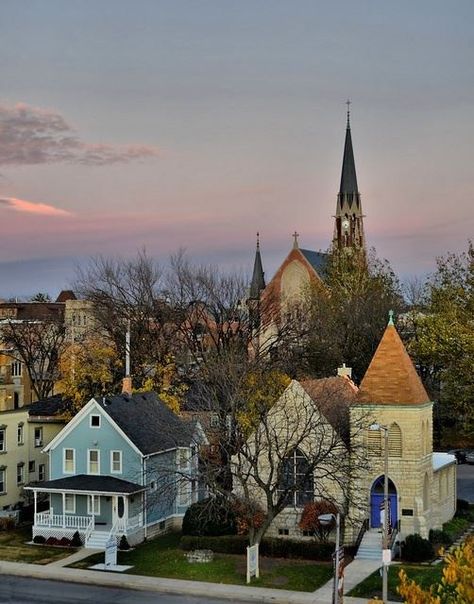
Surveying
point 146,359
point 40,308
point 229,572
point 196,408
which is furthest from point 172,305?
point 40,308

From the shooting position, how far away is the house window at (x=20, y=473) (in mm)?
51938

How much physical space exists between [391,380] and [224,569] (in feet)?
37.4

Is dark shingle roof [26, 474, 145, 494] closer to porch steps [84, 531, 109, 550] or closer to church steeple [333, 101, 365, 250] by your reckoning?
porch steps [84, 531, 109, 550]

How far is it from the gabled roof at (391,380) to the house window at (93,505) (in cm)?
1358

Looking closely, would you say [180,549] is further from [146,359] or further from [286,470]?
[146,359]

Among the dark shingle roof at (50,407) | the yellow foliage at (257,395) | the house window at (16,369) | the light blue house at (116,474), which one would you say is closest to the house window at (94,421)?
the light blue house at (116,474)

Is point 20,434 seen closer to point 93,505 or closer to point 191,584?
point 93,505

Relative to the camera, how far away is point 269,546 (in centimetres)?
3941

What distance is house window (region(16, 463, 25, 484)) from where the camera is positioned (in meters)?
51.9

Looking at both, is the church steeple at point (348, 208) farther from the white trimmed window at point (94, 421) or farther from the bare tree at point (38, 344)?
the white trimmed window at point (94, 421)

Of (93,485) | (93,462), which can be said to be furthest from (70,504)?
(93,462)

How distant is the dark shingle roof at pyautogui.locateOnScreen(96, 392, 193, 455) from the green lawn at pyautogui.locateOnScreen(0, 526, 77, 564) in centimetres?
646

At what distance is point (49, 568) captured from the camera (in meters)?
37.9

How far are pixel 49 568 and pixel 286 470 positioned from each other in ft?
36.4
